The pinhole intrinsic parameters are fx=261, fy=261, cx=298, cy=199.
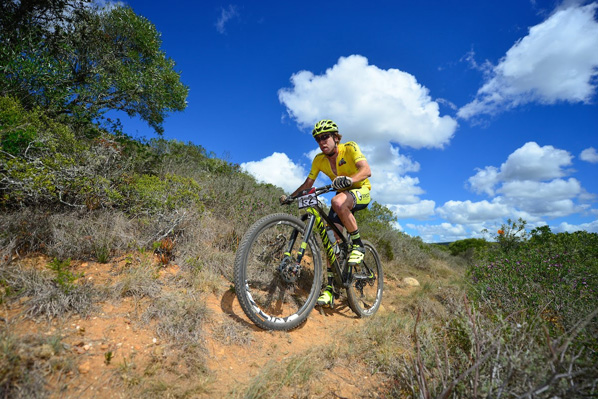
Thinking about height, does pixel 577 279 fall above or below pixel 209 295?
above

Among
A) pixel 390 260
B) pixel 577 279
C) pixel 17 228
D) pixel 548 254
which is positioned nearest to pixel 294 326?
pixel 17 228

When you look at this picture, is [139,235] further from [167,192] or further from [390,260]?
[390,260]

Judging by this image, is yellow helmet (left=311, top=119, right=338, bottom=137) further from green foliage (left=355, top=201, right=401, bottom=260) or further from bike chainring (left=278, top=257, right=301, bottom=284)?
green foliage (left=355, top=201, right=401, bottom=260)

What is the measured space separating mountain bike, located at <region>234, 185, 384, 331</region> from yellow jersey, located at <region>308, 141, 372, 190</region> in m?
0.80

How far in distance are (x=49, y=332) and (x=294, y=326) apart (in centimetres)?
250

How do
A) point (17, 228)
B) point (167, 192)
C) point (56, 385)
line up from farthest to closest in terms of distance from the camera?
1. point (167, 192)
2. point (17, 228)
3. point (56, 385)

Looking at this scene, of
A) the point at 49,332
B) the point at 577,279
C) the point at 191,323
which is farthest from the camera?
the point at 577,279

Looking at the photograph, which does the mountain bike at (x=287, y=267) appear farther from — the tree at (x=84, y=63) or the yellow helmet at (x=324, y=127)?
the tree at (x=84, y=63)

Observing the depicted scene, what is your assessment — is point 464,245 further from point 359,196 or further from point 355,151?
point 355,151

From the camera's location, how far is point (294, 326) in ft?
11.5

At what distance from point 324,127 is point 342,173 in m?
0.85

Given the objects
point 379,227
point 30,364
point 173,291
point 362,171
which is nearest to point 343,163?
point 362,171

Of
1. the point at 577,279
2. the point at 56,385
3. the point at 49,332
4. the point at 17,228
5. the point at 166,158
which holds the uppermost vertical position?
the point at 166,158

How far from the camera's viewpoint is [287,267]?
3453 mm
